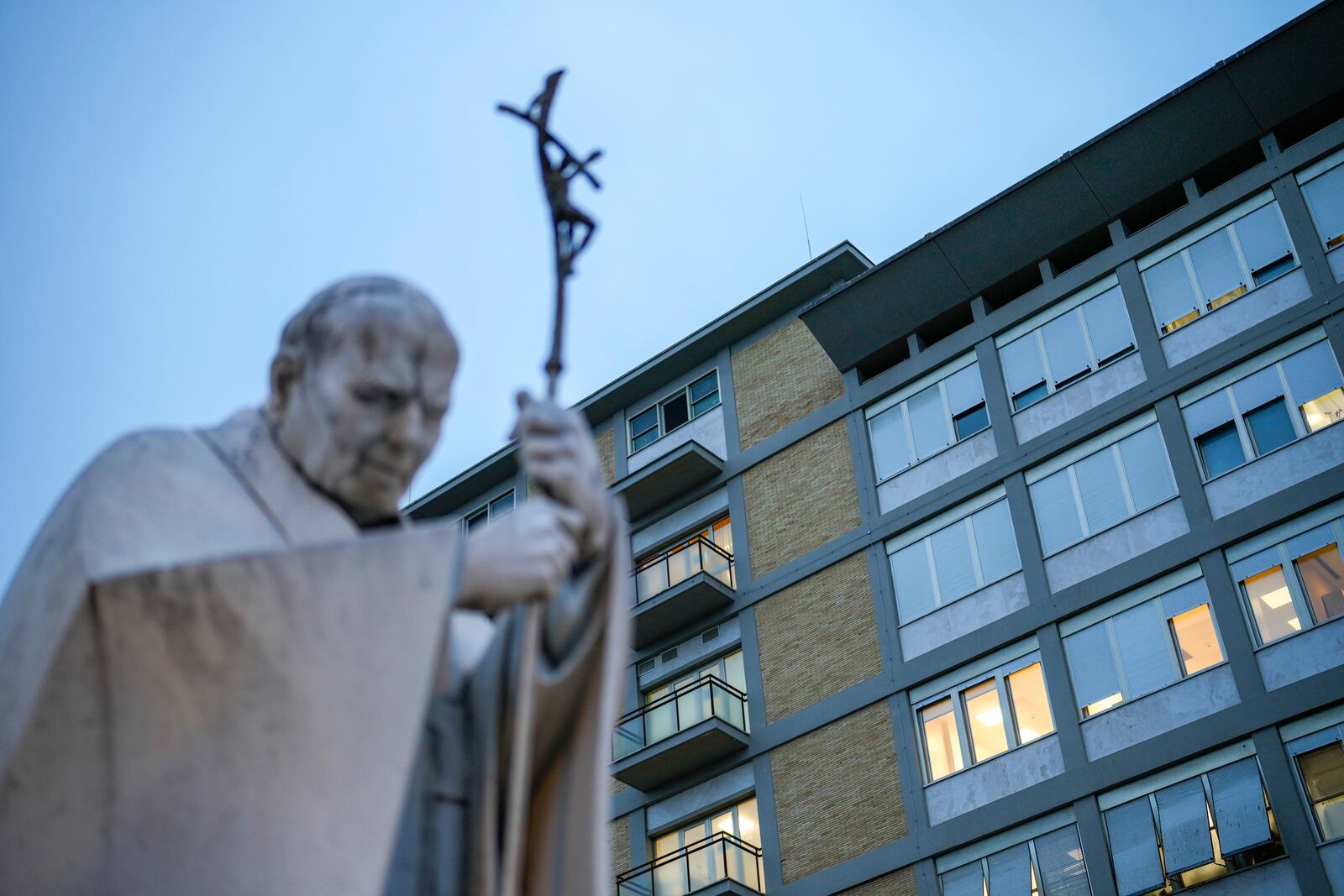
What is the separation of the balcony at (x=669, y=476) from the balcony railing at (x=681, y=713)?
516cm

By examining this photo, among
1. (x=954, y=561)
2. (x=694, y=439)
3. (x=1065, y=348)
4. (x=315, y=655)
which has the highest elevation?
(x=694, y=439)

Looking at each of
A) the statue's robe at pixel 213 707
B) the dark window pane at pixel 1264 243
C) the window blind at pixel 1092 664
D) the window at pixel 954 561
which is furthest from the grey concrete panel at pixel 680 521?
the statue's robe at pixel 213 707

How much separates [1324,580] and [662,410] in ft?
61.2

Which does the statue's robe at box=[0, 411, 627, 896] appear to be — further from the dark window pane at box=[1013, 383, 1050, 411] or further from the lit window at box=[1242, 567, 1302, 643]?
the dark window pane at box=[1013, 383, 1050, 411]

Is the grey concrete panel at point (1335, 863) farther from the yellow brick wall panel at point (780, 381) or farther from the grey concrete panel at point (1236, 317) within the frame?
the yellow brick wall panel at point (780, 381)

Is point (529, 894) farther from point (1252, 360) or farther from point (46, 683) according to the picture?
point (1252, 360)

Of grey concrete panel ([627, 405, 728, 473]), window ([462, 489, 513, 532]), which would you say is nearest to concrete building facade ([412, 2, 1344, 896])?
grey concrete panel ([627, 405, 728, 473])

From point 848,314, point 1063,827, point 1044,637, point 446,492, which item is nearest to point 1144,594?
point 1044,637

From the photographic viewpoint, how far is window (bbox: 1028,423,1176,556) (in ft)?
95.7

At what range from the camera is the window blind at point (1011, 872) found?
27250 millimetres

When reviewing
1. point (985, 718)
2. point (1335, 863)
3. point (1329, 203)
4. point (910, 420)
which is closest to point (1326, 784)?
point (1335, 863)

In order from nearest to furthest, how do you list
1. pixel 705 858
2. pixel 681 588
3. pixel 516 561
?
pixel 516 561 < pixel 705 858 < pixel 681 588

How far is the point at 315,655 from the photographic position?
10.7 ft

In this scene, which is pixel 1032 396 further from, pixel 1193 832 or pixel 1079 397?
pixel 1193 832
